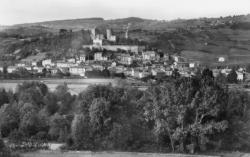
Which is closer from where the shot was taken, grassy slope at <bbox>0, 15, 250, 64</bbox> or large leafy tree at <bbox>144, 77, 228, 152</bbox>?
large leafy tree at <bbox>144, 77, 228, 152</bbox>

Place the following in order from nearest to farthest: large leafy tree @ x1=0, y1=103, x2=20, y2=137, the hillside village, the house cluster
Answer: large leafy tree @ x1=0, y1=103, x2=20, y2=137, the house cluster, the hillside village

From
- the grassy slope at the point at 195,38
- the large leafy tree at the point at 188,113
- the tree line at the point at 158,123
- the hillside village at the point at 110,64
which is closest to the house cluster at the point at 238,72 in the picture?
the hillside village at the point at 110,64

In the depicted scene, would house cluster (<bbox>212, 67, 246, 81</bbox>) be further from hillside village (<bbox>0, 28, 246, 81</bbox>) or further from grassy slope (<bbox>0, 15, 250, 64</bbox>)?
grassy slope (<bbox>0, 15, 250, 64</bbox>)

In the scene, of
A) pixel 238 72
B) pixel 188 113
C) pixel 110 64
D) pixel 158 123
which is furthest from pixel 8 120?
pixel 110 64

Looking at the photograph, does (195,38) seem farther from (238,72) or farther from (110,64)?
(238,72)

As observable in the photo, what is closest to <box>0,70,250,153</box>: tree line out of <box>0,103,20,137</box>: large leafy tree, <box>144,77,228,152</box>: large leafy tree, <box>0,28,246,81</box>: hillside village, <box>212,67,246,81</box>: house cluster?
<box>144,77,228,152</box>: large leafy tree

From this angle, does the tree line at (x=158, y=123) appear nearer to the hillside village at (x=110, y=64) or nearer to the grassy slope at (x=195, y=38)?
the hillside village at (x=110, y=64)

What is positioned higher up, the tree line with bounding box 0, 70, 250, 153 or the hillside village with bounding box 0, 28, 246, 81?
the tree line with bounding box 0, 70, 250, 153

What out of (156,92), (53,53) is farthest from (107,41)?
(156,92)

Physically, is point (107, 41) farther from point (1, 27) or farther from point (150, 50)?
point (1, 27)
